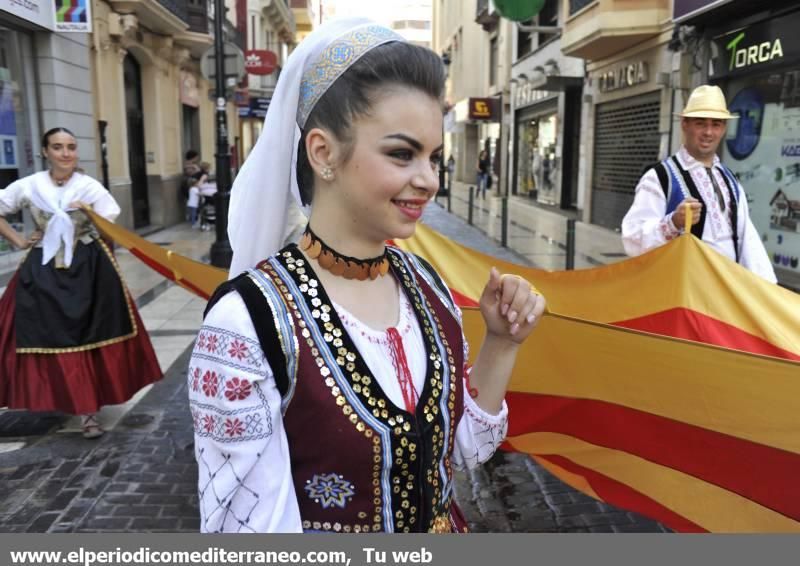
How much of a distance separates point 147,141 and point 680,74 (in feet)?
41.5

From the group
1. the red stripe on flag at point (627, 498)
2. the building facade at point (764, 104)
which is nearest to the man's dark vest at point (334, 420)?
the red stripe on flag at point (627, 498)

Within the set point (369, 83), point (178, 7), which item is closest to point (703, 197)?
point (369, 83)

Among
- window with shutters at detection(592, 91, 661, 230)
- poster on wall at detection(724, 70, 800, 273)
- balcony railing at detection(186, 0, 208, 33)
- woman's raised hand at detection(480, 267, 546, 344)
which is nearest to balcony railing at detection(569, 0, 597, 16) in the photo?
window with shutters at detection(592, 91, 661, 230)

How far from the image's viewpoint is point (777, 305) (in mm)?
2693

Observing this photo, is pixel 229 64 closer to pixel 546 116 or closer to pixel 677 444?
pixel 677 444

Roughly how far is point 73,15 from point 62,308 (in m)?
8.62

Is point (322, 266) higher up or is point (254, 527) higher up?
point (322, 266)

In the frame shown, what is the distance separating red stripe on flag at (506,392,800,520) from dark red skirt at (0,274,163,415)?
121 inches

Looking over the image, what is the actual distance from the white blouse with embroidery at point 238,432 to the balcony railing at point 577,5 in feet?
52.3

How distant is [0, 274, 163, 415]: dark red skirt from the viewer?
176 inches

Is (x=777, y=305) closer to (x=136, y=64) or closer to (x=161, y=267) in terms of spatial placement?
(x=161, y=267)

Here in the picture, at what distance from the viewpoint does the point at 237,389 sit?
1.24m
